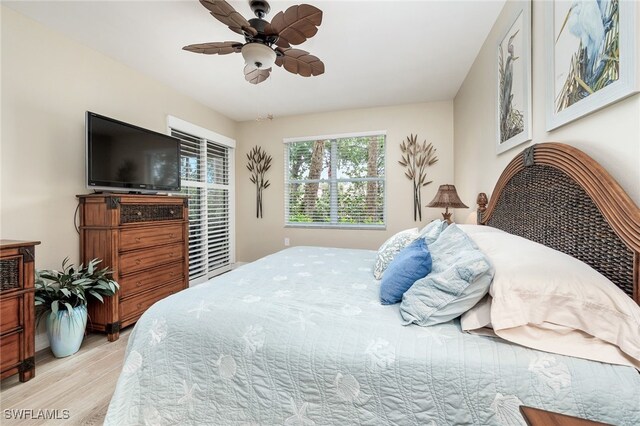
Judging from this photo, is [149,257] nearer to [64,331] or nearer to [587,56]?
[64,331]

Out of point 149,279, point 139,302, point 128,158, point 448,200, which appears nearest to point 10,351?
point 139,302

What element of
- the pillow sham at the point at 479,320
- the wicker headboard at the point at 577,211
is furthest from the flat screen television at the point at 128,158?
the wicker headboard at the point at 577,211

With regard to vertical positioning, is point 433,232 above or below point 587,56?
below

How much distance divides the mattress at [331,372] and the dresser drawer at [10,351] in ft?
3.79

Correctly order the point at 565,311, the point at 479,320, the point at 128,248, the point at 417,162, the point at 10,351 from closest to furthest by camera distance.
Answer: the point at 565,311, the point at 479,320, the point at 10,351, the point at 128,248, the point at 417,162

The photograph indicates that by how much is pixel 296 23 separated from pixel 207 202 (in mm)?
3010

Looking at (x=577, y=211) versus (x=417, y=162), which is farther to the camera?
(x=417, y=162)

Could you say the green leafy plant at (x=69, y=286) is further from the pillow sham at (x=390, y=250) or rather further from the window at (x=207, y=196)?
the pillow sham at (x=390, y=250)

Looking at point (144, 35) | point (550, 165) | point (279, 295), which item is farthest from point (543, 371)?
point (144, 35)

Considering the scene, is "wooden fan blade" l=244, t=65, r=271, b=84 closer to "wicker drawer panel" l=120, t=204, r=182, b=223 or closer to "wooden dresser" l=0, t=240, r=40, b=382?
"wicker drawer panel" l=120, t=204, r=182, b=223

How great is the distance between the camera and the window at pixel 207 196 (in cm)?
375

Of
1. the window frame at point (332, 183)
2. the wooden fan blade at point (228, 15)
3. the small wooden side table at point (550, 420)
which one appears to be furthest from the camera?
the window frame at point (332, 183)

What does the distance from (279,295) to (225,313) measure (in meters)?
0.30

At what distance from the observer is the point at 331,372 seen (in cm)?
97
